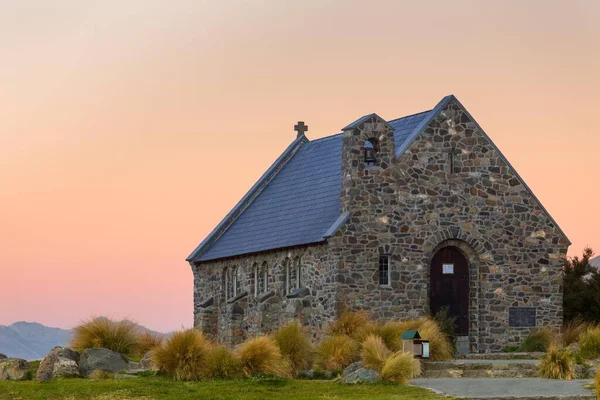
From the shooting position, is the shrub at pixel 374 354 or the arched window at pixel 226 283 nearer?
the shrub at pixel 374 354

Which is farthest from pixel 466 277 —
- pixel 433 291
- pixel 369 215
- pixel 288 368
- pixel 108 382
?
pixel 108 382

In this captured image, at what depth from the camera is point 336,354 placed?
3541 cm

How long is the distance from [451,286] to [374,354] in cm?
1349

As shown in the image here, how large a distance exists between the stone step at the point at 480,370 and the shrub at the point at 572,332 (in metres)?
10.3

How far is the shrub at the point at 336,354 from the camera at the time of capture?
35.2 metres

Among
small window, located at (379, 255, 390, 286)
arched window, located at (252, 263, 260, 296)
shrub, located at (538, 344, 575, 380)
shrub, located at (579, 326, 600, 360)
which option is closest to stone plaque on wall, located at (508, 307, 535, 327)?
small window, located at (379, 255, 390, 286)

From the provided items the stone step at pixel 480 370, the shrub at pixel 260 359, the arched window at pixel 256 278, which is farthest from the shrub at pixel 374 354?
the arched window at pixel 256 278

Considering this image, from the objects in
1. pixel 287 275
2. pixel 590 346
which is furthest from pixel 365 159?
pixel 590 346

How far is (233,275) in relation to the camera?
54188 mm

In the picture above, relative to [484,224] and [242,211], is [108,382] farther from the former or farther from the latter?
[242,211]

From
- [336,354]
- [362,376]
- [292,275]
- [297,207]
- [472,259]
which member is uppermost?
[297,207]

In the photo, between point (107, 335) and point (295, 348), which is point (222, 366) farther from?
point (107, 335)

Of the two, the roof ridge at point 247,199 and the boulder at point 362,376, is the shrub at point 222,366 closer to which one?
the boulder at point 362,376

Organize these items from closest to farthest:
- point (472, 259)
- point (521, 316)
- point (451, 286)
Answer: point (451, 286)
point (472, 259)
point (521, 316)
